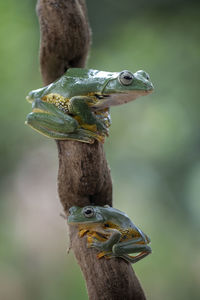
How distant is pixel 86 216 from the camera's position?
2309 mm

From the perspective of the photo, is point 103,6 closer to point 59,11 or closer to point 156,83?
point 156,83

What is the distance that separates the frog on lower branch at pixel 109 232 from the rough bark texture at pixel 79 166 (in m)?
0.04

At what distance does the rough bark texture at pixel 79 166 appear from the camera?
2236mm

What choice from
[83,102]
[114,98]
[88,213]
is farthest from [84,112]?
[88,213]

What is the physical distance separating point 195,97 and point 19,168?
7.32ft

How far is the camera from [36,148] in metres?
5.38

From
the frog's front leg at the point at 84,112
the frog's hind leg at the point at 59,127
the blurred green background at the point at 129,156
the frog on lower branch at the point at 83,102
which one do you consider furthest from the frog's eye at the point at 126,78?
the blurred green background at the point at 129,156

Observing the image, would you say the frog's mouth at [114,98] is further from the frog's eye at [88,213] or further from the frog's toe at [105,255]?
the frog's toe at [105,255]

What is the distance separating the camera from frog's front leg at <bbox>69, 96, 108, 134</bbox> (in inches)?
91.8

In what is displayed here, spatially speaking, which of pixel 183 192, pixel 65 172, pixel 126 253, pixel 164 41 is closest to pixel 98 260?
pixel 126 253

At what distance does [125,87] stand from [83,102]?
0.79 ft

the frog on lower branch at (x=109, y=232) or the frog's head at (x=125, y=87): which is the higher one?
the frog's head at (x=125, y=87)

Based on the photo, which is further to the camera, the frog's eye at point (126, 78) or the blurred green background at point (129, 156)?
the blurred green background at point (129, 156)

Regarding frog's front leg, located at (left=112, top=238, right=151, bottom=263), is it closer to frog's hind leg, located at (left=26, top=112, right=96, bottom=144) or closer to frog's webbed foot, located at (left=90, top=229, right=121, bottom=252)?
frog's webbed foot, located at (left=90, top=229, right=121, bottom=252)
